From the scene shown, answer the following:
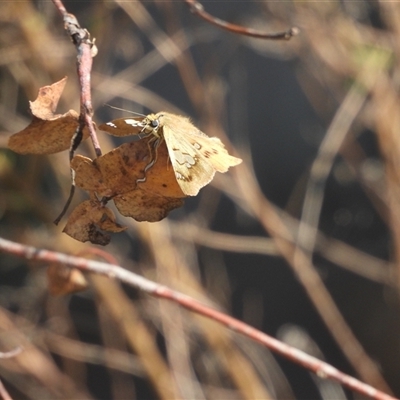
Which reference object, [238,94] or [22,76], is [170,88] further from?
[22,76]

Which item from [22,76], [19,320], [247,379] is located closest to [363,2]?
[22,76]

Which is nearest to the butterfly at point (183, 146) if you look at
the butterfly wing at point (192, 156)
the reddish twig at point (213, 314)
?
the butterfly wing at point (192, 156)

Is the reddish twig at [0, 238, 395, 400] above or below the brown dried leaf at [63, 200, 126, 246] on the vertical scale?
below

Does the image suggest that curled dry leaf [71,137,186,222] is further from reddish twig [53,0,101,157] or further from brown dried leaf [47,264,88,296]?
brown dried leaf [47,264,88,296]

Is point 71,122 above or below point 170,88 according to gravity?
above

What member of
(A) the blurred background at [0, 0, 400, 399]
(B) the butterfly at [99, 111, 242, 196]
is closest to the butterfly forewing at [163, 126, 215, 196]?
(B) the butterfly at [99, 111, 242, 196]

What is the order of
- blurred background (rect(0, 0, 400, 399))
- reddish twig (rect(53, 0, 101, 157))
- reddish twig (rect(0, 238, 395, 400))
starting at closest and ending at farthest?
reddish twig (rect(53, 0, 101, 157)) < reddish twig (rect(0, 238, 395, 400)) < blurred background (rect(0, 0, 400, 399))

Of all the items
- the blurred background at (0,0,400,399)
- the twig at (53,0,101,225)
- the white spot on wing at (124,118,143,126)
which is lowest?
the blurred background at (0,0,400,399)
